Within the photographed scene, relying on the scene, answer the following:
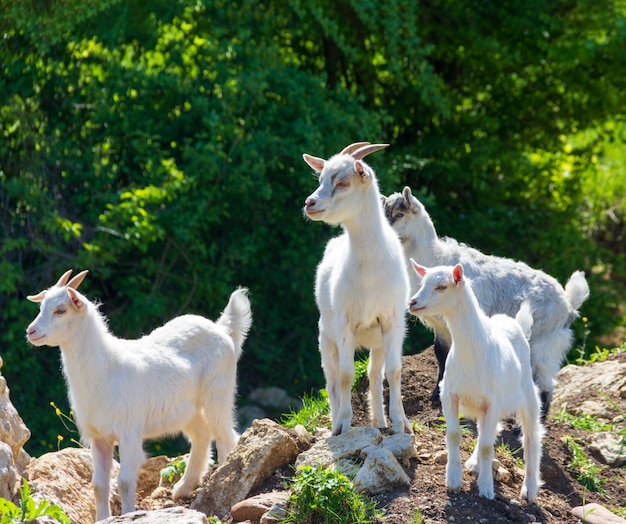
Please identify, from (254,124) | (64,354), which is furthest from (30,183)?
(64,354)

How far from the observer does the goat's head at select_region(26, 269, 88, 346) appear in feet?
20.3

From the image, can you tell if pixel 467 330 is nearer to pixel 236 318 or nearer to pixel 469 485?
pixel 469 485

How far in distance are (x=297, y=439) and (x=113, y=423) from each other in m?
1.19

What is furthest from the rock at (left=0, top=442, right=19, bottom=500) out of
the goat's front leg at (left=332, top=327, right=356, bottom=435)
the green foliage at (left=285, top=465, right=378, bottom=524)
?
the goat's front leg at (left=332, top=327, right=356, bottom=435)

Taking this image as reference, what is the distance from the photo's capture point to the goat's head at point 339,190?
6.45 m

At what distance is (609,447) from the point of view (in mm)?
7258

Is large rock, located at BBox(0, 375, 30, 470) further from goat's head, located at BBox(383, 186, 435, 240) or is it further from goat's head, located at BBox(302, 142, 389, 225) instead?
goat's head, located at BBox(383, 186, 435, 240)

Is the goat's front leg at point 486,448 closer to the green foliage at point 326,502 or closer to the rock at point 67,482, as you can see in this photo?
the green foliage at point 326,502

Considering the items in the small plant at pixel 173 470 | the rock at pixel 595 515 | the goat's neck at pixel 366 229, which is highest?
the goat's neck at pixel 366 229

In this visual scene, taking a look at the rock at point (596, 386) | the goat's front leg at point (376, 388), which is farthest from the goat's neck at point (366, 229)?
the rock at point (596, 386)

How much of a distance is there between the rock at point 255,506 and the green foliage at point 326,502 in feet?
0.66

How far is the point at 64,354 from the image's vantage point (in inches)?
253

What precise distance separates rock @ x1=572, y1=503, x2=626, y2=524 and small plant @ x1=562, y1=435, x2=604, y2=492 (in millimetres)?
583

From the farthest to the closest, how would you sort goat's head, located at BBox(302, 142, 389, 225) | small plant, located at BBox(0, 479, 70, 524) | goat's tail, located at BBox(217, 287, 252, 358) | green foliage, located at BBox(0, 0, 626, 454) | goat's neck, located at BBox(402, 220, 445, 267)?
green foliage, located at BBox(0, 0, 626, 454), goat's neck, located at BBox(402, 220, 445, 267), goat's tail, located at BBox(217, 287, 252, 358), goat's head, located at BBox(302, 142, 389, 225), small plant, located at BBox(0, 479, 70, 524)
